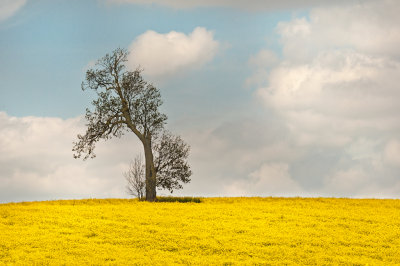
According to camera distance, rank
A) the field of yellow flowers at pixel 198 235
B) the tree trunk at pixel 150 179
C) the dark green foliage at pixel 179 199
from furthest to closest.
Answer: the dark green foliage at pixel 179 199 → the tree trunk at pixel 150 179 → the field of yellow flowers at pixel 198 235

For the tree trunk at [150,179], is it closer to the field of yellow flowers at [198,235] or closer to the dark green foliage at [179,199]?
the dark green foliage at [179,199]

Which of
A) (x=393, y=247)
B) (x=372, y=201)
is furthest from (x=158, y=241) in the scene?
(x=372, y=201)

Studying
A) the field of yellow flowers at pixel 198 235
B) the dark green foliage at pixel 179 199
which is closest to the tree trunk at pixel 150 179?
the dark green foliage at pixel 179 199

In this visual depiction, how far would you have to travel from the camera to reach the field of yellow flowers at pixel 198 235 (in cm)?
2298

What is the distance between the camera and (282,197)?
48.9 m

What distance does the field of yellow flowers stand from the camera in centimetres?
2298

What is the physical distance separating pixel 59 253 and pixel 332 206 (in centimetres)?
2503

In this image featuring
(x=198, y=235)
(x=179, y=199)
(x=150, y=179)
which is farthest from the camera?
(x=179, y=199)

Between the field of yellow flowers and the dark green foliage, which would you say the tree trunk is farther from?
the field of yellow flowers

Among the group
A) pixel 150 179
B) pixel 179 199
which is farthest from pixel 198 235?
pixel 179 199

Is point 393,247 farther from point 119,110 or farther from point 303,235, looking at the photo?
point 119,110

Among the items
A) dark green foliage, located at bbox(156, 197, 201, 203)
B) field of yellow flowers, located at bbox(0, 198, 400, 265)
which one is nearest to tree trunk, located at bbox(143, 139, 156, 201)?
dark green foliage, located at bbox(156, 197, 201, 203)

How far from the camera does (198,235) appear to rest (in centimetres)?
2692

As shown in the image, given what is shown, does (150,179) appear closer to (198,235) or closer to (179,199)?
(179,199)
